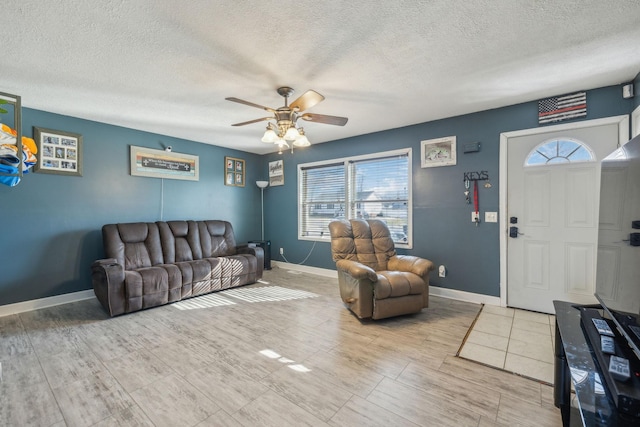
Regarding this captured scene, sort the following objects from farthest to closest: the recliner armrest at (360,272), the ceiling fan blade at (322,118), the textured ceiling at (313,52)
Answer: the recliner armrest at (360,272) < the ceiling fan blade at (322,118) < the textured ceiling at (313,52)

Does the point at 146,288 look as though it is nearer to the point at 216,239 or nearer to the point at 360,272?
the point at 216,239

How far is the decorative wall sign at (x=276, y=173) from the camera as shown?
5.60 metres

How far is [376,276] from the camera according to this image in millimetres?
2779

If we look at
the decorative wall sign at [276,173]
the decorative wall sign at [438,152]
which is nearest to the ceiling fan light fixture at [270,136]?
the decorative wall sign at [438,152]

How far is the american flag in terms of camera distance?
2871 millimetres

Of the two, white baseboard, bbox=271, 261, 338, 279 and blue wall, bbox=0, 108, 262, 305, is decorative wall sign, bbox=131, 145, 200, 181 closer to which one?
blue wall, bbox=0, 108, 262, 305

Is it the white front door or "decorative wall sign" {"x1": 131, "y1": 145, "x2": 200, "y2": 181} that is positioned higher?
"decorative wall sign" {"x1": 131, "y1": 145, "x2": 200, "y2": 181}

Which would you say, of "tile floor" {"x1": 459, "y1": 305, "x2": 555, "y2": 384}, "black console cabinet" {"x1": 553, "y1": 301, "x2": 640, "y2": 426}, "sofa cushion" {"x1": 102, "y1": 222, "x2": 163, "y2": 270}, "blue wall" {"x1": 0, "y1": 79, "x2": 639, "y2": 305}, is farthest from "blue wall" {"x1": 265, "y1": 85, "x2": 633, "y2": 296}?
"sofa cushion" {"x1": 102, "y1": 222, "x2": 163, "y2": 270}

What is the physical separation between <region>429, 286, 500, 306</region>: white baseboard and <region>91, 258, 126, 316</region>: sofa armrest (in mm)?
3960

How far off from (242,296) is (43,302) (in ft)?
7.93

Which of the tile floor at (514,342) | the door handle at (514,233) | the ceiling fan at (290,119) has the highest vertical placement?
the ceiling fan at (290,119)

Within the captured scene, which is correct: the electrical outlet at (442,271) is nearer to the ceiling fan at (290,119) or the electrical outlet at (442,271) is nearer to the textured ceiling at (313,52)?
the textured ceiling at (313,52)

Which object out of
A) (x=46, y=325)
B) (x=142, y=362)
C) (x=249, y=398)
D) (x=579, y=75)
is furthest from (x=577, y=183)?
(x=46, y=325)

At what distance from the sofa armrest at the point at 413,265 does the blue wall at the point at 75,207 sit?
359 cm
